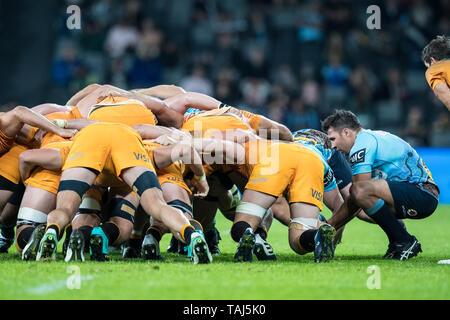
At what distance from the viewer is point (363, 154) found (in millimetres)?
6137

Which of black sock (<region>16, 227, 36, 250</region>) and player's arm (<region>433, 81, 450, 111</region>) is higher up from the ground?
player's arm (<region>433, 81, 450, 111</region>)

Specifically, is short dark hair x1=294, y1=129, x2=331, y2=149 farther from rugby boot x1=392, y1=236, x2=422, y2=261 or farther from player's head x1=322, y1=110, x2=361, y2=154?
rugby boot x1=392, y1=236, x2=422, y2=261

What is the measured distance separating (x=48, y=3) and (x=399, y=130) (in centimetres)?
712

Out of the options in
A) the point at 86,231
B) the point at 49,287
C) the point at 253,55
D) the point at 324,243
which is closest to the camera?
the point at 49,287

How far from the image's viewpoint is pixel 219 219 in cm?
1048

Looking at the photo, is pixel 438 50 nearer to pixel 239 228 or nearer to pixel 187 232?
pixel 239 228

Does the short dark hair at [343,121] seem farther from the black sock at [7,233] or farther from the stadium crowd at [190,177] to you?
the black sock at [7,233]

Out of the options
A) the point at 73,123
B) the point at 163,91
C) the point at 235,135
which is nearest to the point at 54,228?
the point at 73,123

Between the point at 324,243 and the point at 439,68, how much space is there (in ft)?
6.46

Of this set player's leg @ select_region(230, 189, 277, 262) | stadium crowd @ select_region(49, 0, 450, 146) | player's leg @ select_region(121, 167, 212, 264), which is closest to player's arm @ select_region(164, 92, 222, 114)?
player's leg @ select_region(230, 189, 277, 262)

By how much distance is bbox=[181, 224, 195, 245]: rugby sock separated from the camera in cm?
505

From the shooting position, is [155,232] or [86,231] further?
[155,232]

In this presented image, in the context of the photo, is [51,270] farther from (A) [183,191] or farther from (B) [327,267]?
(B) [327,267]

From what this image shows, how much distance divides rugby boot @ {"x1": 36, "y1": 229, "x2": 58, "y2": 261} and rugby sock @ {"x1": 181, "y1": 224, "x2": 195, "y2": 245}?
911 millimetres
